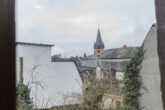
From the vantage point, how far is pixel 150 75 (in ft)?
13.5

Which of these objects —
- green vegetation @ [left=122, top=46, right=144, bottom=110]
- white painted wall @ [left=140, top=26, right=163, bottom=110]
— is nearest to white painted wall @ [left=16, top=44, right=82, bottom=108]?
green vegetation @ [left=122, top=46, right=144, bottom=110]

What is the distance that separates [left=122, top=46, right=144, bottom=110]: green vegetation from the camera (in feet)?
14.1

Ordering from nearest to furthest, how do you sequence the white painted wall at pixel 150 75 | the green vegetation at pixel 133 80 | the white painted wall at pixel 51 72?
the white painted wall at pixel 51 72 < the white painted wall at pixel 150 75 < the green vegetation at pixel 133 80

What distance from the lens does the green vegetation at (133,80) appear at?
4.30 m

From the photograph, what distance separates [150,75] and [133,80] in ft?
1.52

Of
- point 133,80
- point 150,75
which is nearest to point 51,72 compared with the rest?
point 133,80

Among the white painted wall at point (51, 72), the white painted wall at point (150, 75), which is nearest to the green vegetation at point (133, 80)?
the white painted wall at point (150, 75)

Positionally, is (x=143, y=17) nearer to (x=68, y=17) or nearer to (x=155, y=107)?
(x=68, y=17)

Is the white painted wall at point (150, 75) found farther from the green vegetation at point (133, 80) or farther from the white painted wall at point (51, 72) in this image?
the white painted wall at point (51, 72)

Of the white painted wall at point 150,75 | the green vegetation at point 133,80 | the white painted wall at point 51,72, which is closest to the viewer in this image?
the white painted wall at point 51,72

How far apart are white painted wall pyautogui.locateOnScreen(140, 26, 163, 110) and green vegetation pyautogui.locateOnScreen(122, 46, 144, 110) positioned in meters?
0.11

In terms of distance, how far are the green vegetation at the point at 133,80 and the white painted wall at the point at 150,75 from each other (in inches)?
4.5

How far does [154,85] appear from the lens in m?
4.01

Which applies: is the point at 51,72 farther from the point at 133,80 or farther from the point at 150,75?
the point at 150,75
